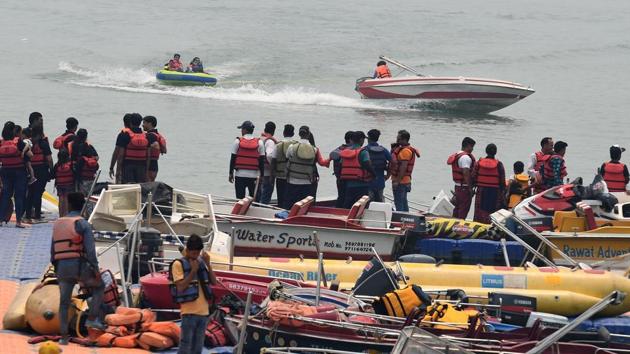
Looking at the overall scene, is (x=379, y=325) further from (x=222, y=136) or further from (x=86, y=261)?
(x=222, y=136)

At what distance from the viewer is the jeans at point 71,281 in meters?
11.4

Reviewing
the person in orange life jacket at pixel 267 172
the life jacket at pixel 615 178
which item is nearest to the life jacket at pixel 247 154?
the person in orange life jacket at pixel 267 172

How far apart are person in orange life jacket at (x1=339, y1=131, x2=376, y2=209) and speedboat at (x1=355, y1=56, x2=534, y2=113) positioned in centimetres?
2071

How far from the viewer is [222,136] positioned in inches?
1369

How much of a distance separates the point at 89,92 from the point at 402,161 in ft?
87.1

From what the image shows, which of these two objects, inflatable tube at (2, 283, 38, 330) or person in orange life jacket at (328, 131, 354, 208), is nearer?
inflatable tube at (2, 283, 38, 330)

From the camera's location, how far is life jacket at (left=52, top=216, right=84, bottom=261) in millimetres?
11344

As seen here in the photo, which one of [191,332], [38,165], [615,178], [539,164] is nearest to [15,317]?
[191,332]

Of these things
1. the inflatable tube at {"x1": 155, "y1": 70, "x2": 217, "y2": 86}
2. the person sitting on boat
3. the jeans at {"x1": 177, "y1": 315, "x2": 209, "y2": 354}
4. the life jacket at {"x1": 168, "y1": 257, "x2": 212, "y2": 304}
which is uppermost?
the person sitting on boat

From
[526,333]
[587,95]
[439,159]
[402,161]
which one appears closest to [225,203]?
[402,161]

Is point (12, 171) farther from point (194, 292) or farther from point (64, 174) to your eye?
point (194, 292)

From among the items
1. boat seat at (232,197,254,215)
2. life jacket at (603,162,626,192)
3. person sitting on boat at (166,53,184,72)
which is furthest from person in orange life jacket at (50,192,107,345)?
person sitting on boat at (166,53,184,72)

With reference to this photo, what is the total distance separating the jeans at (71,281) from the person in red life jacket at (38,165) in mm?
6216

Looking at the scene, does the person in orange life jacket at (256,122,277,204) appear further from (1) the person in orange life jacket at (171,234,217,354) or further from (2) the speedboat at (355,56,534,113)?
(2) the speedboat at (355,56,534,113)
